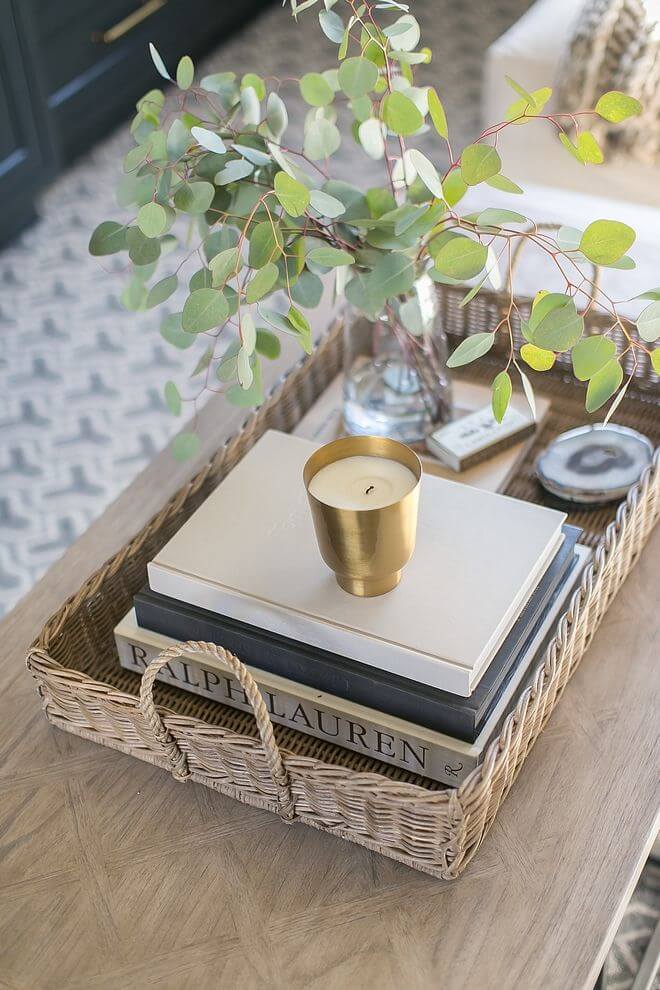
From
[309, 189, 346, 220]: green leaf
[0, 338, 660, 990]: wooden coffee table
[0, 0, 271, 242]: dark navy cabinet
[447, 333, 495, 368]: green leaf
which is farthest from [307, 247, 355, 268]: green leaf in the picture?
[0, 0, 271, 242]: dark navy cabinet

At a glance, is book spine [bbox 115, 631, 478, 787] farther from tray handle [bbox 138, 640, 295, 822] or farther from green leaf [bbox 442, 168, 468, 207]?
green leaf [bbox 442, 168, 468, 207]

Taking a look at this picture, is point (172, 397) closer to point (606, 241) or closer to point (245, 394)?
point (245, 394)

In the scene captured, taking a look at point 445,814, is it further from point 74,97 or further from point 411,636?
point 74,97

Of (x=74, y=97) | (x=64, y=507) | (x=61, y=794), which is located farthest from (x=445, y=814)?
(x=74, y=97)

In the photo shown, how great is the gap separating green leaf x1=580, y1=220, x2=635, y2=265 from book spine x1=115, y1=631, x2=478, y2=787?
40 centimetres

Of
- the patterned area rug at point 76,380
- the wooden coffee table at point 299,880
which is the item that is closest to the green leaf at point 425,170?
the wooden coffee table at point 299,880

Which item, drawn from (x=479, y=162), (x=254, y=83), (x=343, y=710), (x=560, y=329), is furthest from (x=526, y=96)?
(x=343, y=710)

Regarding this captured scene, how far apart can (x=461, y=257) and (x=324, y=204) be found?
13 centimetres

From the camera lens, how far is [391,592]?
3.07 ft

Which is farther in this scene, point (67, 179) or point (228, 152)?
point (67, 179)

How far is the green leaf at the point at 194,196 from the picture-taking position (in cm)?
97

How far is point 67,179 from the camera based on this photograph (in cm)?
289

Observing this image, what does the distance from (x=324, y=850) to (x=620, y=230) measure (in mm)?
536

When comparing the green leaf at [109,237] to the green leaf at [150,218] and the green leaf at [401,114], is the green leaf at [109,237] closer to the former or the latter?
the green leaf at [150,218]
